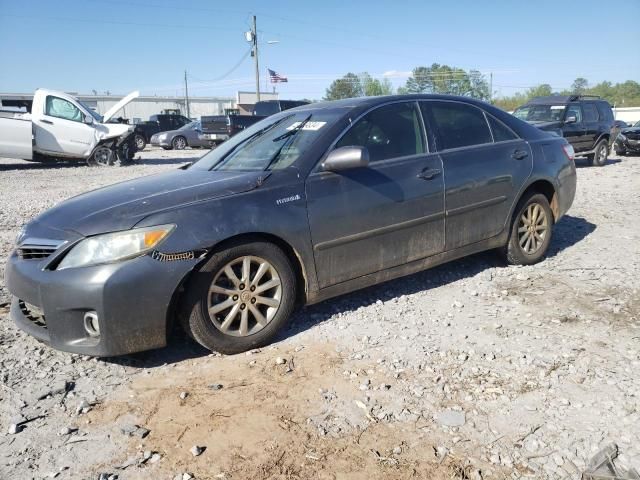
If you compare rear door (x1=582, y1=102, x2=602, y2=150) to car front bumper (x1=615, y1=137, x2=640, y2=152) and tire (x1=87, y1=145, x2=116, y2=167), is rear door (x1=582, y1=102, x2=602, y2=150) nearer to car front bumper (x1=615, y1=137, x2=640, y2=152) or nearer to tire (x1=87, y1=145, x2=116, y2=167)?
car front bumper (x1=615, y1=137, x2=640, y2=152)

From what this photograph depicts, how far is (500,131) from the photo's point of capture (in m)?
4.73

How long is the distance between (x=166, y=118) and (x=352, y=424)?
2797 centimetres

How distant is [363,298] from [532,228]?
195 cm

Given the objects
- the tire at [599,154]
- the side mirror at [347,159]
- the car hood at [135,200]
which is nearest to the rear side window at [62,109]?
the car hood at [135,200]

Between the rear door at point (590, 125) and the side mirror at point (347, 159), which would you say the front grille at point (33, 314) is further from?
the rear door at point (590, 125)

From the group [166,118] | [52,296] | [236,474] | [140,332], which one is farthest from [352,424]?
[166,118]

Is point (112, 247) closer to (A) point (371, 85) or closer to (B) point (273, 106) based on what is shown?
(B) point (273, 106)

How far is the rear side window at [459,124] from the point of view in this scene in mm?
4305

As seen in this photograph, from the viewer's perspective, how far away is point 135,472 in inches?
88.5

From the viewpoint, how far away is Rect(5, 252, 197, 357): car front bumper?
9.43ft

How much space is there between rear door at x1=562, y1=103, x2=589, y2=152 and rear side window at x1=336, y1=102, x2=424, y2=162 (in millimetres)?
10985

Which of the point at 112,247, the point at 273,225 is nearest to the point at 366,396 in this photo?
the point at 273,225

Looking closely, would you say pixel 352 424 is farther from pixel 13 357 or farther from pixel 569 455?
pixel 13 357

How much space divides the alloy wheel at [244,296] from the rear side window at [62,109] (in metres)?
13.4
